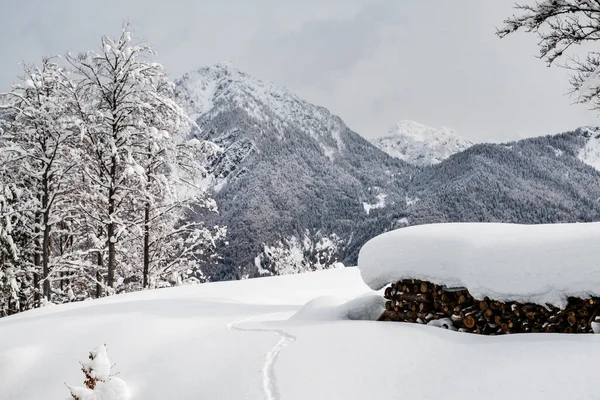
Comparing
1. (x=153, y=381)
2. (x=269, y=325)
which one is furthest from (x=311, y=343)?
(x=153, y=381)

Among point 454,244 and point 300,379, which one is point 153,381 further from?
point 454,244

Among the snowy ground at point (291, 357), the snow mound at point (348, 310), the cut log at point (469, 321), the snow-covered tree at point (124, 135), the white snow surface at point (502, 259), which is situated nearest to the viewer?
the snowy ground at point (291, 357)

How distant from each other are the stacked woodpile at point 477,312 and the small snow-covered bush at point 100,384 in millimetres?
3001

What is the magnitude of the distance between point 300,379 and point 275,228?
140 meters

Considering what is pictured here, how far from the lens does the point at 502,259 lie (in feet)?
14.2

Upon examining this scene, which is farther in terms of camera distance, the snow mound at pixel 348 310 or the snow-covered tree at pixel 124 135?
the snow-covered tree at pixel 124 135

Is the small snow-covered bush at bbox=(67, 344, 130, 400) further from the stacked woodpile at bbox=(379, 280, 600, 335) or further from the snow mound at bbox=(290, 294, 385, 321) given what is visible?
the stacked woodpile at bbox=(379, 280, 600, 335)

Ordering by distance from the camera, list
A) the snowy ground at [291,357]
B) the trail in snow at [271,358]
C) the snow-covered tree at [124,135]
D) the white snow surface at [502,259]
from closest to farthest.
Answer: the snowy ground at [291,357] < the trail in snow at [271,358] < the white snow surface at [502,259] < the snow-covered tree at [124,135]

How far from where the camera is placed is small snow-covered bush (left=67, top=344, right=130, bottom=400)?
404 cm

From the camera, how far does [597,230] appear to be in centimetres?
411

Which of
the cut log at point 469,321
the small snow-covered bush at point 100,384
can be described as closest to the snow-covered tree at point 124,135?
the small snow-covered bush at point 100,384

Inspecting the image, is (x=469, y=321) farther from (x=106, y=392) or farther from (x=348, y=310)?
(x=106, y=392)

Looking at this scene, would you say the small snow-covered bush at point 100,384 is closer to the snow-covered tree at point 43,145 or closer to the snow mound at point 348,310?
A: the snow mound at point 348,310

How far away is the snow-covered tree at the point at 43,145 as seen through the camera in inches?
507
